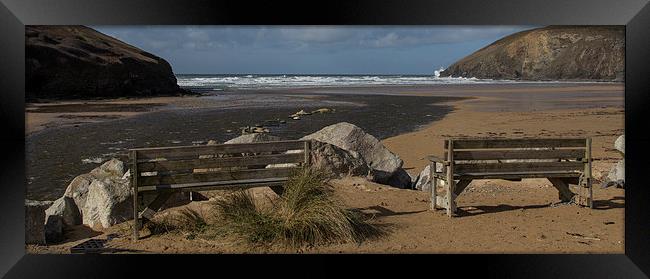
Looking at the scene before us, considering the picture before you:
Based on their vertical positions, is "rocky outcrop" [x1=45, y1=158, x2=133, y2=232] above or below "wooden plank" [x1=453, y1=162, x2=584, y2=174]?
below

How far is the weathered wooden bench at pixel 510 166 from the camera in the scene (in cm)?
753

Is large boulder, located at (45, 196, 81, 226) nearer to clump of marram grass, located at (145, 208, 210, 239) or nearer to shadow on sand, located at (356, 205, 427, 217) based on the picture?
clump of marram grass, located at (145, 208, 210, 239)

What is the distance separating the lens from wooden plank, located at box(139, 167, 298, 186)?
22.2ft

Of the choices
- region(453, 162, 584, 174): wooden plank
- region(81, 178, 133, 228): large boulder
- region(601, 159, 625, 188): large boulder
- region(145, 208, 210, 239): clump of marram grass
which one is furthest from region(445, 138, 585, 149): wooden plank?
region(81, 178, 133, 228): large boulder

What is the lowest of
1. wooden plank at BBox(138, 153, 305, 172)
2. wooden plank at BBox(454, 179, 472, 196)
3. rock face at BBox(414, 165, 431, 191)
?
rock face at BBox(414, 165, 431, 191)

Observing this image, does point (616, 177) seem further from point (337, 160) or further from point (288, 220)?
point (288, 220)

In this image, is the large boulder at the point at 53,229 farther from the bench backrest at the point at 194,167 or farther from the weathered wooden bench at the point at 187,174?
the bench backrest at the point at 194,167

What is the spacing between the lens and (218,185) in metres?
6.82

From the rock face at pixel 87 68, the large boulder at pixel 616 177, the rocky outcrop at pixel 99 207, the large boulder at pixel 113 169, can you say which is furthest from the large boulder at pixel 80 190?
the rock face at pixel 87 68

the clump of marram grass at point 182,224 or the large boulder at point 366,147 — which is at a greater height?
the large boulder at point 366,147

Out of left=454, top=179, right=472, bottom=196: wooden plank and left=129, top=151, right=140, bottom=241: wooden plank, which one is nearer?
left=129, top=151, right=140, bottom=241: wooden plank

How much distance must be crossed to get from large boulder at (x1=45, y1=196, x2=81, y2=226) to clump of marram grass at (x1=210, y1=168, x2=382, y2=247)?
6.91ft
